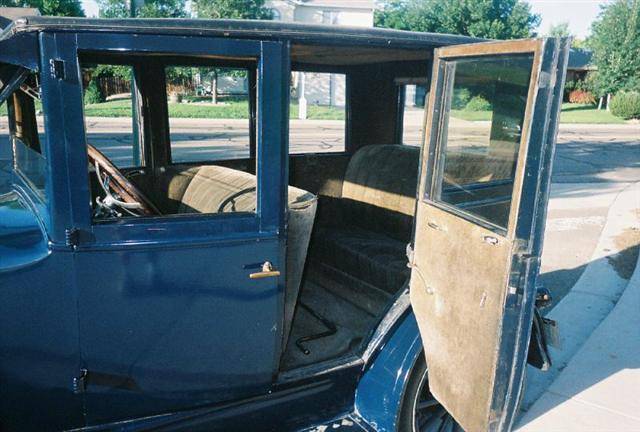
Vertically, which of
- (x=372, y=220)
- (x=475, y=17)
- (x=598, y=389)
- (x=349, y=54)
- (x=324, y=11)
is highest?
(x=324, y=11)

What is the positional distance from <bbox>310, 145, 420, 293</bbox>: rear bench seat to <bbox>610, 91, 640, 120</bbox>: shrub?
3215 cm

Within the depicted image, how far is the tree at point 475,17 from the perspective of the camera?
109 ft

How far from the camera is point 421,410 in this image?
2898mm

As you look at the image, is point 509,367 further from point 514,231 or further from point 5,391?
point 5,391

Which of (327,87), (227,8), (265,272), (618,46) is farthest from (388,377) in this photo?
(618,46)

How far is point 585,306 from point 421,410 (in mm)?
2835

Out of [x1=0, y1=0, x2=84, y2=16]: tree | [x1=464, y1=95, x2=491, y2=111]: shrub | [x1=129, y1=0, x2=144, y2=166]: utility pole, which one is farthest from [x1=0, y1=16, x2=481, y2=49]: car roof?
[x1=0, y1=0, x2=84, y2=16]: tree

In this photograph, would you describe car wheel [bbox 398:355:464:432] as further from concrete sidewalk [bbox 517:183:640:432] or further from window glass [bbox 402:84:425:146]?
window glass [bbox 402:84:425:146]

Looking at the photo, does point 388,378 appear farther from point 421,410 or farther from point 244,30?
point 244,30

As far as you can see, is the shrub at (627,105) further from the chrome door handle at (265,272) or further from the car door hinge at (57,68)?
the car door hinge at (57,68)

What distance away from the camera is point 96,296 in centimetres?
196

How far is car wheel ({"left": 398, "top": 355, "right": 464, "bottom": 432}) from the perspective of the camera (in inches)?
105

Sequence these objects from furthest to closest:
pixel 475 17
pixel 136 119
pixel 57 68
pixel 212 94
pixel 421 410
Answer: pixel 475 17
pixel 212 94
pixel 136 119
pixel 421 410
pixel 57 68

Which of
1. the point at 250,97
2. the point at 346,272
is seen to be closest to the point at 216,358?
the point at 346,272
